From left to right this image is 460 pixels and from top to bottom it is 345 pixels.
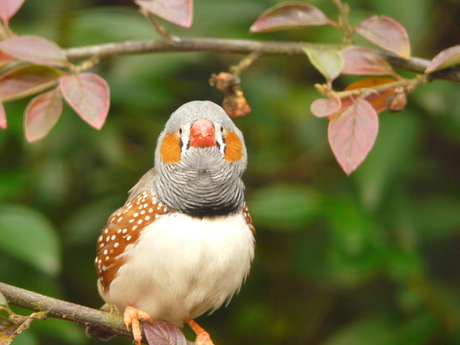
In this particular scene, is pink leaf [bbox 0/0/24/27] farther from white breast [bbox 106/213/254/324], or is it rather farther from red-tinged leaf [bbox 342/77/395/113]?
red-tinged leaf [bbox 342/77/395/113]

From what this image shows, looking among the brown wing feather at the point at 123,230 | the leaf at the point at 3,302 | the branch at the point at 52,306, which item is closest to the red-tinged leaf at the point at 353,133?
the brown wing feather at the point at 123,230

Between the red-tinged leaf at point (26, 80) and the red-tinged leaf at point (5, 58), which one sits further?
the red-tinged leaf at point (5, 58)

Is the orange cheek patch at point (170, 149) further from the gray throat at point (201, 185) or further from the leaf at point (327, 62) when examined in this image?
the leaf at point (327, 62)

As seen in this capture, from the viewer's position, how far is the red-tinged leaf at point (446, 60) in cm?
203

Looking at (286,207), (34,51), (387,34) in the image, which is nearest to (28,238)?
(34,51)

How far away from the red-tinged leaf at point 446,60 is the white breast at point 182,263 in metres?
0.91

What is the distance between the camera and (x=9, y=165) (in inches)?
137

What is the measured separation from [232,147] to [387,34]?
26.6 inches

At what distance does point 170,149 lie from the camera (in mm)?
2324

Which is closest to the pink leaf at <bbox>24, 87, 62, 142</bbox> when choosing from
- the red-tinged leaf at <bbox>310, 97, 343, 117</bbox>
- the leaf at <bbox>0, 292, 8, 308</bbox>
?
the leaf at <bbox>0, 292, 8, 308</bbox>

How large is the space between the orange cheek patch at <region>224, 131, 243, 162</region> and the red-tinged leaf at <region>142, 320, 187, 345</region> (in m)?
0.64

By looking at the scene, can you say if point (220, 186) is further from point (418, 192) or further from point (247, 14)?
point (418, 192)

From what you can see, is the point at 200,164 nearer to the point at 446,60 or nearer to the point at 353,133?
the point at 353,133

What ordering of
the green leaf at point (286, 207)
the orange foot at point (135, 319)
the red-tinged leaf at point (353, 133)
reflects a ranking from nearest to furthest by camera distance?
the red-tinged leaf at point (353, 133) < the orange foot at point (135, 319) < the green leaf at point (286, 207)
